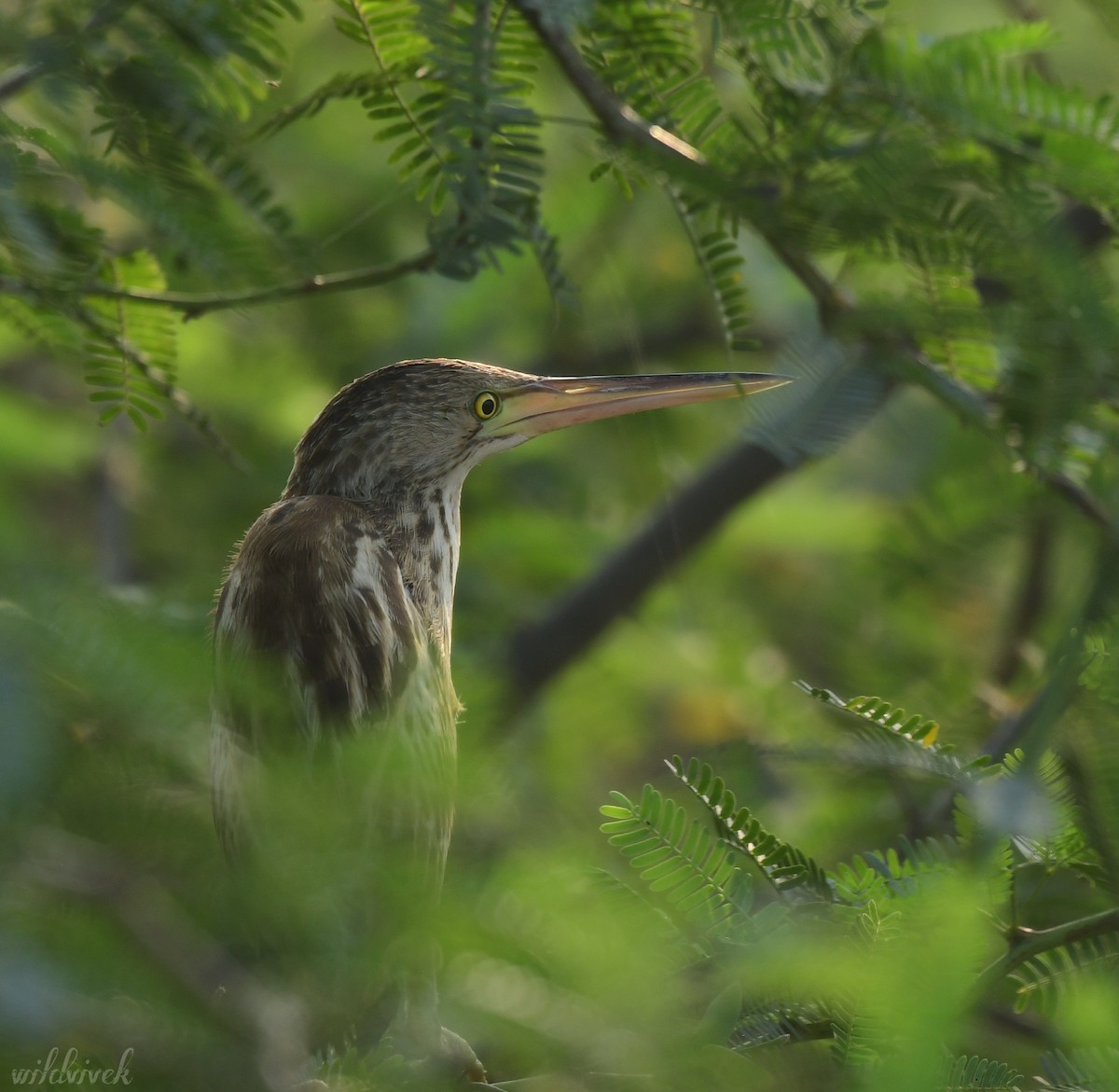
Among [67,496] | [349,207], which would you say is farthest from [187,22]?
[67,496]

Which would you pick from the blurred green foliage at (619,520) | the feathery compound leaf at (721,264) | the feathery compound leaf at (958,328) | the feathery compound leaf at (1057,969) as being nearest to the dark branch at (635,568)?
the blurred green foliage at (619,520)

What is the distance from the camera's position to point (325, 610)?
92.1 inches

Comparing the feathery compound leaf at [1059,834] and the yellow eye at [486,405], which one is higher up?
the feathery compound leaf at [1059,834]

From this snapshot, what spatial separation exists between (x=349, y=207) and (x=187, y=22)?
2598 mm

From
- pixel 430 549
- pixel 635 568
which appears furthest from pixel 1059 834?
pixel 635 568

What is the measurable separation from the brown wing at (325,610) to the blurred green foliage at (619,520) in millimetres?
213

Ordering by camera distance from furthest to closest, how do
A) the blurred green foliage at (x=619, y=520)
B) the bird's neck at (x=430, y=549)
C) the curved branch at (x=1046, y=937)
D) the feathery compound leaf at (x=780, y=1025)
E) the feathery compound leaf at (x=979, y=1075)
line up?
the bird's neck at (x=430, y=549), the curved branch at (x=1046, y=937), the feathery compound leaf at (x=979, y=1075), the feathery compound leaf at (x=780, y=1025), the blurred green foliage at (x=619, y=520)

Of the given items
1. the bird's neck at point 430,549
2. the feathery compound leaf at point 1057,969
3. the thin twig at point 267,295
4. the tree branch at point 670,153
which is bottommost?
the bird's neck at point 430,549

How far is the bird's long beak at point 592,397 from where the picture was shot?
2.73 metres

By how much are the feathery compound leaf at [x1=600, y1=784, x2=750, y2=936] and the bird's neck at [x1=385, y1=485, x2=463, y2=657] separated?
139cm

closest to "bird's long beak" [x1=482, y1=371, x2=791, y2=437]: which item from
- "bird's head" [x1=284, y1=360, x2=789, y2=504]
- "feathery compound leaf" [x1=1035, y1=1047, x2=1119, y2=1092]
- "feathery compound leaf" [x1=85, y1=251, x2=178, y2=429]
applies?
"bird's head" [x1=284, y1=360, x2=789, y2=504]

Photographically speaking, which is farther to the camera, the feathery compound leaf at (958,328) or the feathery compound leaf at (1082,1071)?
the feathery compound leaf at (958,328)

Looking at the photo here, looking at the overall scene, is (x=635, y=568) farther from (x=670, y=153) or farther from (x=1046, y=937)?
(x=1046, y=937)

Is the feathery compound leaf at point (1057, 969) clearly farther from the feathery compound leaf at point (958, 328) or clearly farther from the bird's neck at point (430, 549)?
the bird's neck at point (430, 549)
